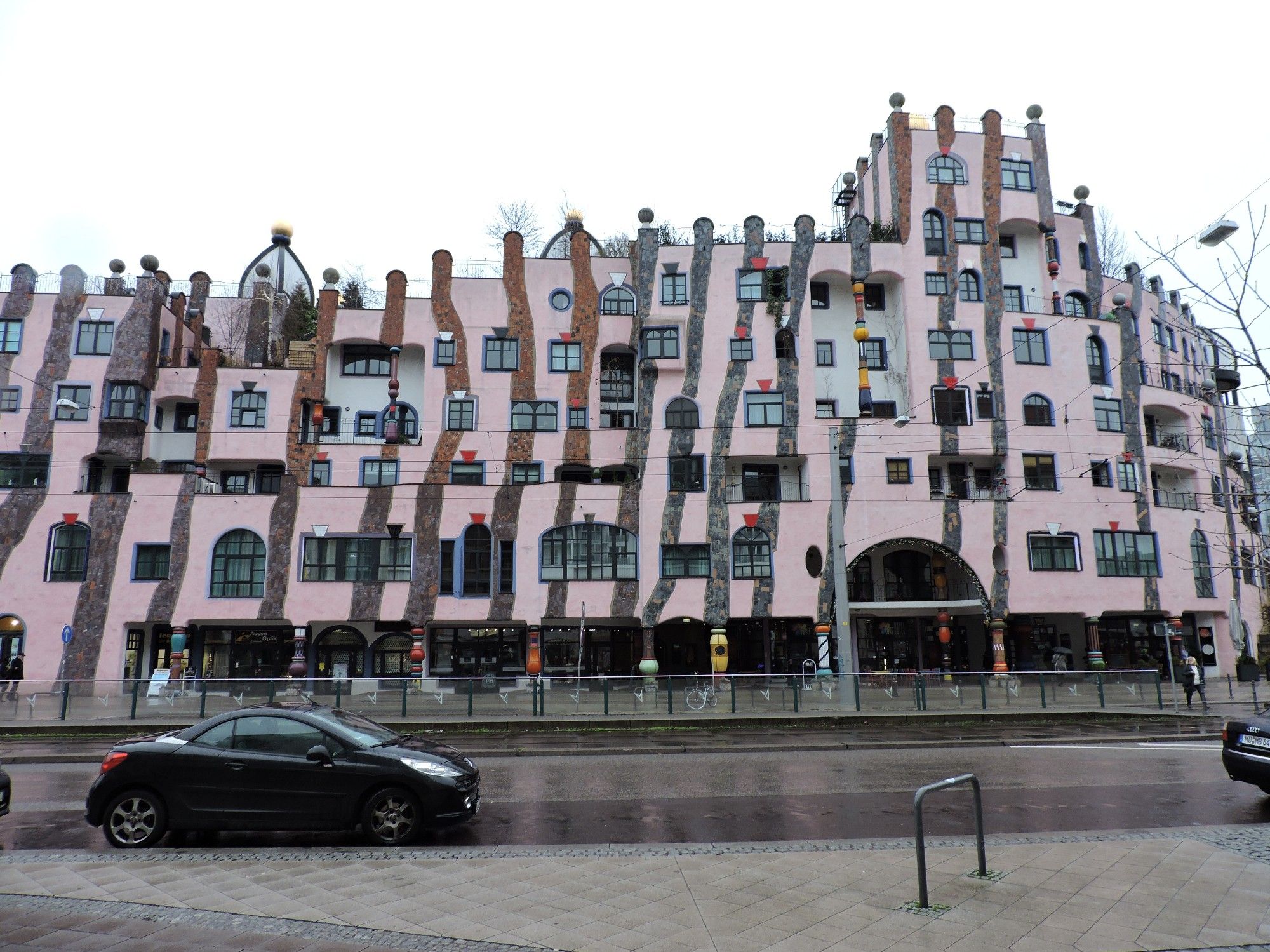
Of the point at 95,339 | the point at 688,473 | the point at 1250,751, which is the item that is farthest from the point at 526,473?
the point at 1250,751

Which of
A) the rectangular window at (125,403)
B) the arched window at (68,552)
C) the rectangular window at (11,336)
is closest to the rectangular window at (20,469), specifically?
the arched window at (68,552)

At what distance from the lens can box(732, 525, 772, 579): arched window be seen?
1489 inches

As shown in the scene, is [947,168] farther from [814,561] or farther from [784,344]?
[814,561]

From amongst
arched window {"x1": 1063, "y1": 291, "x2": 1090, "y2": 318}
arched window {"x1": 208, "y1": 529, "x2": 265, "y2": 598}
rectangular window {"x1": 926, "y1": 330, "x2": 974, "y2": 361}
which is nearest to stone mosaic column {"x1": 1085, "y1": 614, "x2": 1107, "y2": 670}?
rectangular window {"x1": 926, "y1": 330, "x2": 974, "y2": 361}

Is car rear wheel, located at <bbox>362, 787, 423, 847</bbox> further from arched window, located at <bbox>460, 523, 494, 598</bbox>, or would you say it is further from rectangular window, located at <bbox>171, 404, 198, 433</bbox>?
rectangular window, located at <bbox>171, 404, 198, 433</bbox>

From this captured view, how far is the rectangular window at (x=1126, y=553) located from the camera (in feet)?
129

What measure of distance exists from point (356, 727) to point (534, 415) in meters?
30.4

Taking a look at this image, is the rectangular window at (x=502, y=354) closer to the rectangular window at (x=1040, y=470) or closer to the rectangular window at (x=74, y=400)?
the rectangular window at (x=74, y=400)

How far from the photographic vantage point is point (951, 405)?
Answer: 39906mm

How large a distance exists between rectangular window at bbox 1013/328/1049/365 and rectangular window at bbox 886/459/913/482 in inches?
292

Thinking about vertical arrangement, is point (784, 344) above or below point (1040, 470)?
above

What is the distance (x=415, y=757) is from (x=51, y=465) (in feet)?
120

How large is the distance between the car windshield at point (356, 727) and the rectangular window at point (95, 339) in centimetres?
3634

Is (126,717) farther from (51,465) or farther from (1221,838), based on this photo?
(1221,838)
